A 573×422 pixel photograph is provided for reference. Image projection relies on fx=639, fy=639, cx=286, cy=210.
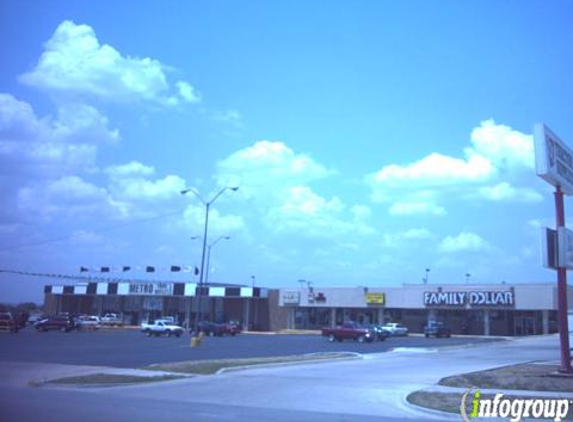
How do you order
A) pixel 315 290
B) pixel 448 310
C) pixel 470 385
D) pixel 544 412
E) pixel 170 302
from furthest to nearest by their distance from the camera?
pixel 170 302 < pixel 315 290 < pixel 448 310 < pixel 470 385 < pixel 544 412

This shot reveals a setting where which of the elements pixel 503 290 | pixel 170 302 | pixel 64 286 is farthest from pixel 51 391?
pixel 64 286

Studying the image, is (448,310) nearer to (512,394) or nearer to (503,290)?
(503,290)

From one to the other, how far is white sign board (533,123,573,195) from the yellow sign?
193ft

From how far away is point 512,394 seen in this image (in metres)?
16.2

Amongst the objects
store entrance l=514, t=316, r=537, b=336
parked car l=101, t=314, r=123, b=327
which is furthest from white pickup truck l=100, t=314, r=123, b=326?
store entrance l=514, t=316, r=537, b=336

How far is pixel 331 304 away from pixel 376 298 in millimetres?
7249

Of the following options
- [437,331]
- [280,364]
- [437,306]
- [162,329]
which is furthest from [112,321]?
[280,364]

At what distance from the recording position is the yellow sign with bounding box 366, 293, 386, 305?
81.6 m

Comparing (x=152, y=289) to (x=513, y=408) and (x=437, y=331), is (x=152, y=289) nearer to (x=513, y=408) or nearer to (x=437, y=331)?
(x=437, y=331)

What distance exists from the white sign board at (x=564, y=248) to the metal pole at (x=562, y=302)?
0.59 ft

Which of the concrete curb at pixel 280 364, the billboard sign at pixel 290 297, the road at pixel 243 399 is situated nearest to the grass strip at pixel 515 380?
the road at pixel 243 399

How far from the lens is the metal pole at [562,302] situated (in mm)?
20641

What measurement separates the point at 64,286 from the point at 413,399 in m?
94.7

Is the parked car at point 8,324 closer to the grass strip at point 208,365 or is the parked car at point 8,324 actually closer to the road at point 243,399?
the grass strip at point 208,365
